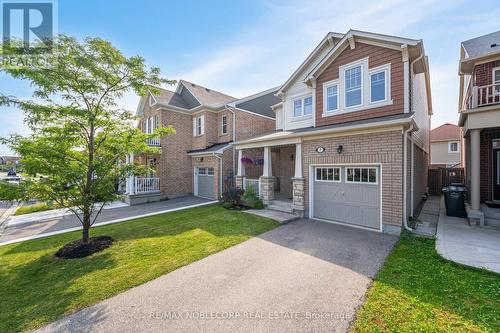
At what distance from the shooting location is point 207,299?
395cm

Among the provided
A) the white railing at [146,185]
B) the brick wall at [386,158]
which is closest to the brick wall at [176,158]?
the white railing at [146,185]

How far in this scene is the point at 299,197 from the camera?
9727mm

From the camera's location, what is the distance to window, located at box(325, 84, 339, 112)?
9.55m

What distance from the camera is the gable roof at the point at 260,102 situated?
16672 millimetres

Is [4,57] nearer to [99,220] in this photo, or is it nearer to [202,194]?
[99,220]

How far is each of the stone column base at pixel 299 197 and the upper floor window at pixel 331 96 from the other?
3.43 meters

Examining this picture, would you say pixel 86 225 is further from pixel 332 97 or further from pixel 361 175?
pixel 332 97

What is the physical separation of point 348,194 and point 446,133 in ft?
98.9

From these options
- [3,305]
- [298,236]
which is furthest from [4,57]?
[298,236]

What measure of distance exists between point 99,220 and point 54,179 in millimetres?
5070

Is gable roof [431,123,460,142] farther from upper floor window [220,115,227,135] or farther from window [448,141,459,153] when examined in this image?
upper floor window [220,115,227,135]

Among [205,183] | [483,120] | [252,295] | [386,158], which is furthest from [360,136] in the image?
[205,183]

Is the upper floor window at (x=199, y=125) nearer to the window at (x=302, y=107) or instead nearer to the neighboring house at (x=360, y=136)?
the neighboring house at (x=360, y=136)

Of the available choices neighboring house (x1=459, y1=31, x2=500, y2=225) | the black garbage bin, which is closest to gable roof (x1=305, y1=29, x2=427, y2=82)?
neighboring house (x1=459, y1=31, x2=500, y2=225)
